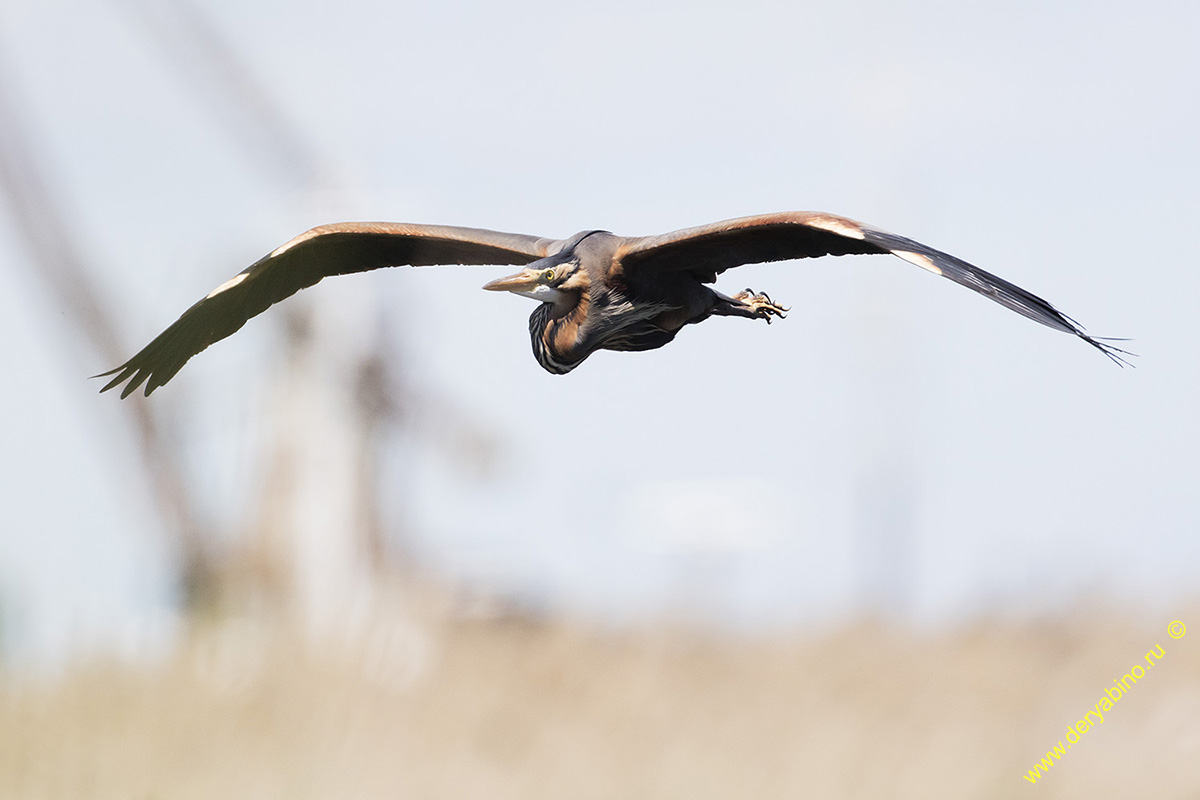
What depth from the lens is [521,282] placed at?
6.68m

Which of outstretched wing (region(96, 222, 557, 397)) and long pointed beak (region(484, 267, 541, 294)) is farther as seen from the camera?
outstretched wing (region(96, 222, 557, 397))

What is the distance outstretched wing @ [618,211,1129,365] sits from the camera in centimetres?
620

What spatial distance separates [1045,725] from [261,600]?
51.7ft

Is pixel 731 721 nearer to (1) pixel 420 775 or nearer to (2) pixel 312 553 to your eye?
(1) pixel 420 775

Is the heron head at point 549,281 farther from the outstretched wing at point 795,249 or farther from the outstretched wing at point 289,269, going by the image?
the outstretched wing at point 289,269

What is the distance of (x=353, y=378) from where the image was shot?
34000mm

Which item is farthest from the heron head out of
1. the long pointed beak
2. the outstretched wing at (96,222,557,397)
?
the outstretched wing at (96,222,557,397)

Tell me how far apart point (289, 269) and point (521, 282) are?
2.29 m

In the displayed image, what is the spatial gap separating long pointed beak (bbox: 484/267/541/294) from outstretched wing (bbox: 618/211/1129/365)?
40 centimetres

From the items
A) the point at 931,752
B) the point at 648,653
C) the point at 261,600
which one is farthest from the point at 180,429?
the point at 931,752

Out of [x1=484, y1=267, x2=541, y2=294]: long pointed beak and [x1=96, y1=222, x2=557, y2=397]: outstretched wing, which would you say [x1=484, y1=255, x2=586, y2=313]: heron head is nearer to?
[x1=484, y1=267, x2=541, y2=294]: long pointed beak

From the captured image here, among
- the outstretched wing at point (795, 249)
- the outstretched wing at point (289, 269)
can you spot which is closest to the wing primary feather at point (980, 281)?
the outstretched wing at point (795, 249)

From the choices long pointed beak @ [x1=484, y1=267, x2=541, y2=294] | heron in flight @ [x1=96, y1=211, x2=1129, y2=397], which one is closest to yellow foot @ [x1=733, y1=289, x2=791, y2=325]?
heron in flight @ [x1=96, y1=211, x2=1129, y2=397]

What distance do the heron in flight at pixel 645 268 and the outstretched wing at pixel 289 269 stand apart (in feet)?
0.06
